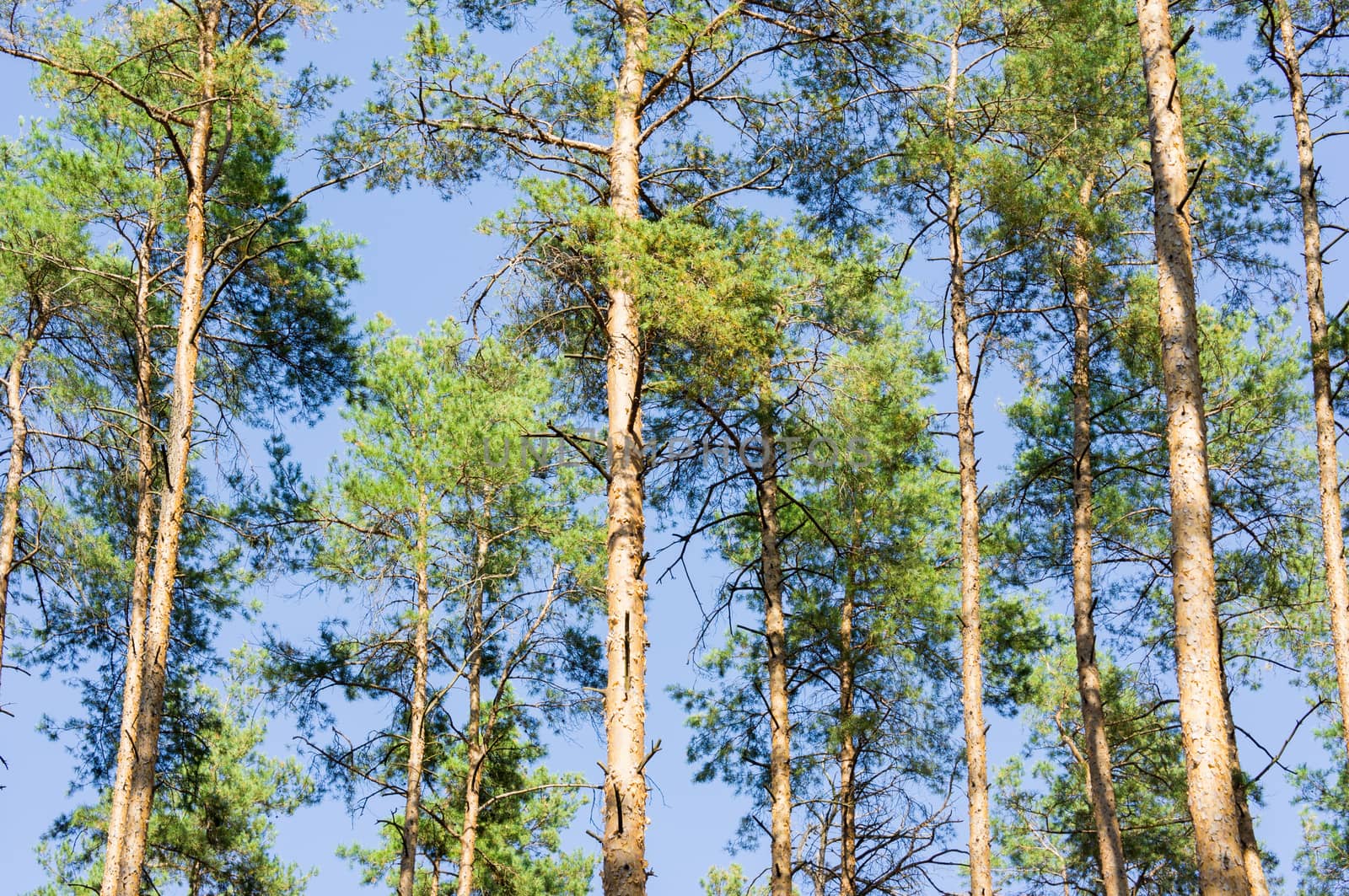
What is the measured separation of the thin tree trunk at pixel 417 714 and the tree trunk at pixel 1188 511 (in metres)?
8.13

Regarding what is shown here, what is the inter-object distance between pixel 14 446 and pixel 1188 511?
11256mm

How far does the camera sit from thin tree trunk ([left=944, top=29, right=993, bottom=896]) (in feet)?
33.3

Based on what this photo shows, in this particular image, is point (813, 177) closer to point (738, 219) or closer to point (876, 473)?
point (738, 219)

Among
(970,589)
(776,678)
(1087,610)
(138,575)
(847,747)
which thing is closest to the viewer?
(970,589)

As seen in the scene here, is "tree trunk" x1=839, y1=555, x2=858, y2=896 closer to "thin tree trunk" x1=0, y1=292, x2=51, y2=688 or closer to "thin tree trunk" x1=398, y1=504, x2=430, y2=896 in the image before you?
"thin tree trunk" x1=398, y1=504, x2=430, y2=896

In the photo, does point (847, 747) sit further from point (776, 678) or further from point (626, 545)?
point (626, 545)

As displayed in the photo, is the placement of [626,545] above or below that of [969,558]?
below

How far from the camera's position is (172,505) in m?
10.3

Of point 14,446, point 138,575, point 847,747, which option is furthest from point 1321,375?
point 14,446

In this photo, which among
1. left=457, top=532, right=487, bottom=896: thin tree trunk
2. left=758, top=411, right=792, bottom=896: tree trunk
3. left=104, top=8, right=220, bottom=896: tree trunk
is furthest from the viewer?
left=457, top=532, right=487, bottom=896: thin tree trunk

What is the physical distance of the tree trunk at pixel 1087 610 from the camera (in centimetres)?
1125

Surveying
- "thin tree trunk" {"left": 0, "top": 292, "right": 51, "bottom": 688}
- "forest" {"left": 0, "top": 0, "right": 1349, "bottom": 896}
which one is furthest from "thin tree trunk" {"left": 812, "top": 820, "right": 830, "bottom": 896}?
"thin tree trunk" {"left": 0, "top": 292, "right": 51, "bottom": 688}

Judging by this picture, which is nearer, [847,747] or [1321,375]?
[1321,375]

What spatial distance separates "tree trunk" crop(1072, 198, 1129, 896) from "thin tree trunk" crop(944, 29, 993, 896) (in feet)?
3.44
